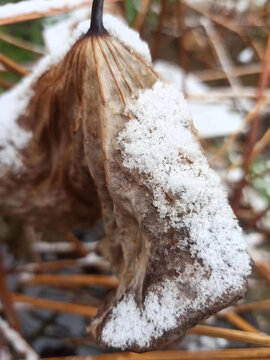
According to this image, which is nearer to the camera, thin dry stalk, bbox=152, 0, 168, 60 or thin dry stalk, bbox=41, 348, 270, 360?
thin dry stalk, bbox=41, 348, 270, 360

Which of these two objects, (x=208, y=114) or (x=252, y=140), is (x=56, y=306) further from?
(x=208, y=114)

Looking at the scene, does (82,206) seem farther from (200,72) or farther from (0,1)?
(200,72)

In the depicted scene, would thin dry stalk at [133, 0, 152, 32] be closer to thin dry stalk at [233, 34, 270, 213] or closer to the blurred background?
the blurred background

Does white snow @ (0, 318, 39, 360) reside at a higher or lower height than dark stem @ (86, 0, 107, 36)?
lower

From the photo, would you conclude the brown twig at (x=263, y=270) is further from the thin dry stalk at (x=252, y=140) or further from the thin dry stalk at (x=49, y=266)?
the thin dry stalk at (x=49, y=266)

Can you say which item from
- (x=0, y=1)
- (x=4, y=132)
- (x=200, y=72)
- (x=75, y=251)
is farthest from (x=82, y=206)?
(x=200, y=72)

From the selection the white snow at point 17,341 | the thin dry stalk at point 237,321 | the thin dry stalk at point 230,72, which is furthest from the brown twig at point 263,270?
the thin dry stalk at point 230,72

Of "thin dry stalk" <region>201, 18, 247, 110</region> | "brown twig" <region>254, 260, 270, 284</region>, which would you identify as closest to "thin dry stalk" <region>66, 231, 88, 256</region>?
"brown twig" <region>254, 260, 270, 284</region>
